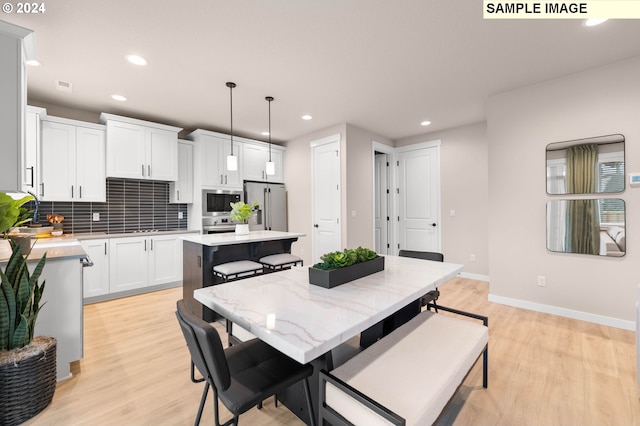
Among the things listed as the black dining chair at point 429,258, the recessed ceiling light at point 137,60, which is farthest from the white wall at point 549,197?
the recessed ceiling light at point 137,60

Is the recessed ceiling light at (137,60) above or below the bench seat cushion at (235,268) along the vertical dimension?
above

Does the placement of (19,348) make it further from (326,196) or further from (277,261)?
(326,196)

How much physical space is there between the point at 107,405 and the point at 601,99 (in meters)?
4.88

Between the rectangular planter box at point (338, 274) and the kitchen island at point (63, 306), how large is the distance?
5.92 feet

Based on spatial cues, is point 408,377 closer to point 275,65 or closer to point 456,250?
point 275,65

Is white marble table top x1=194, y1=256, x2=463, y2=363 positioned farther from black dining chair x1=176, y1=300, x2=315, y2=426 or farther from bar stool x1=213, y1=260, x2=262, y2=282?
bar stool x1=213, y1=260, x2=262, y2=282

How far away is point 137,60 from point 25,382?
2602 mm

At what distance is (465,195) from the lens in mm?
4746

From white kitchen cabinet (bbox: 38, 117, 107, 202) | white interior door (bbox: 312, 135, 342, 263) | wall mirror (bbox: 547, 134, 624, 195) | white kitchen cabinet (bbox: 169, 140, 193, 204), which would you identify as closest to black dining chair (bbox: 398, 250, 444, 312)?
wall mirror (bbox: 547, 134, 624, 195)

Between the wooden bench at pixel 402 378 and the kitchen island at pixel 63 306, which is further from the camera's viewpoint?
the kitchen island at pixel 63 306

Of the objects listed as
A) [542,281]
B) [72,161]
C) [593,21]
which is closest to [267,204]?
[72,161]

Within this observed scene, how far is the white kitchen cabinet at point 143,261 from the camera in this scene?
12.2ft

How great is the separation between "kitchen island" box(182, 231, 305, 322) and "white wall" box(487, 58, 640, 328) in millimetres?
2628

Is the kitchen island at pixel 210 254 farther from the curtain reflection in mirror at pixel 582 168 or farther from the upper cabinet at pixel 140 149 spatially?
the curtain reflection in mirror at pixel 582 168
